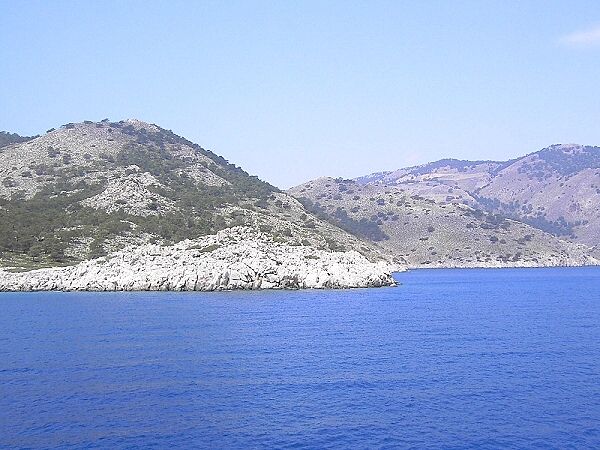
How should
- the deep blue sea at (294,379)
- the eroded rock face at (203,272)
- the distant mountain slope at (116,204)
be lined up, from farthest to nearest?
the distant mountain slope at (116,204) → the eroded rock face at (203,272) → the deep blue sea at (294,379)

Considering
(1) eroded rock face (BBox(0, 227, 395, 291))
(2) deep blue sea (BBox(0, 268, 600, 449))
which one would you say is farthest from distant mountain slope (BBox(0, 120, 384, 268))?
(2) deep blue sea (BBox(0, 268, 600, 449))

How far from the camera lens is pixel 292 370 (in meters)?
39.2

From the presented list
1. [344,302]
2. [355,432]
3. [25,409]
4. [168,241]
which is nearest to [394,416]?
[355,432]

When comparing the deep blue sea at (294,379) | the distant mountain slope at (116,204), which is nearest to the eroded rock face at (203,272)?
the distant mountain slope at (116,204)

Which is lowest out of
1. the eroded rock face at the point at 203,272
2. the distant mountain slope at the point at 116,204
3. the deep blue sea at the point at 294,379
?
the deep blue sea at the point at 294,379

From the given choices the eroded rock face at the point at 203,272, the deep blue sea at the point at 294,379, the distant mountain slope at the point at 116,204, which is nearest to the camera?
the deep blue sea at the point at 294,379

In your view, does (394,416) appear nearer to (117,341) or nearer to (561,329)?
(117,341)

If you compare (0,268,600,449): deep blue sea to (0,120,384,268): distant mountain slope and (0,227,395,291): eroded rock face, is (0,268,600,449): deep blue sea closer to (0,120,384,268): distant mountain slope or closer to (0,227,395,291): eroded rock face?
(0,227,395,291): eroded rock face

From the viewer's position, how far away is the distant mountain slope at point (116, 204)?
117 meters

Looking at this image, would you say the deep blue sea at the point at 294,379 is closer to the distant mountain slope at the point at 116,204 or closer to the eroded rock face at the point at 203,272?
the eroded rock face at the point at 203,272

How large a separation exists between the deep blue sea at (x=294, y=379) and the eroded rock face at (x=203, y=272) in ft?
85.5

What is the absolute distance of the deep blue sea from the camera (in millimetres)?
27703

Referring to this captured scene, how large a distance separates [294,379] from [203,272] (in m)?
58.1

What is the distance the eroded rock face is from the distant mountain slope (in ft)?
38.9
